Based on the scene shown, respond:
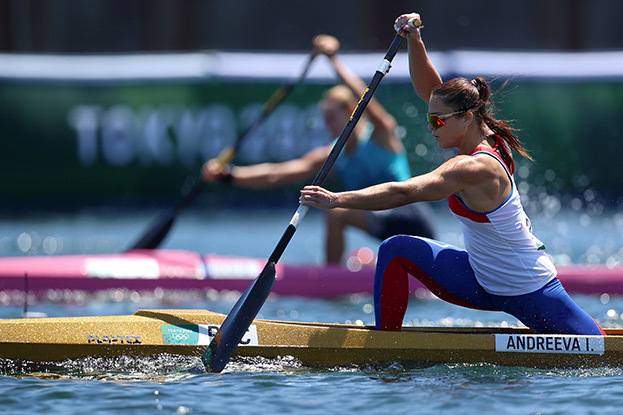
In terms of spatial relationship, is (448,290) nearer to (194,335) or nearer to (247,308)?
(247,308)

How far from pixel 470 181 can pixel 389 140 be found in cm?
325

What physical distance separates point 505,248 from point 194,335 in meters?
1.59

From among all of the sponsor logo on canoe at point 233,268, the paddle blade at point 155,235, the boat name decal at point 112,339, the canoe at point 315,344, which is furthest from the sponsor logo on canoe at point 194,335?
the paddle blade at point 155,235

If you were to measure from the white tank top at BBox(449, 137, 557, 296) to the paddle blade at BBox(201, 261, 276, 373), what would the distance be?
110 cm

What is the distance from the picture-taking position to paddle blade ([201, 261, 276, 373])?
16.1ft

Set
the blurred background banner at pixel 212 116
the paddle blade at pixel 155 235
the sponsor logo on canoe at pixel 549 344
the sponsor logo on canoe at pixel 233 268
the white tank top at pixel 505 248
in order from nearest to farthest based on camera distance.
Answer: the white tank top at pixel 505 248 < the sponsor logo on canoe at pixel 549 344 < the sponsor logo on canoe at pixel 233 268 < the paddle blade at pixel 155 235 < the blurred background banner at pixel 212 116

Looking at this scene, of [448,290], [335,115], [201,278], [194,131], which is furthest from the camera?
[194,131]

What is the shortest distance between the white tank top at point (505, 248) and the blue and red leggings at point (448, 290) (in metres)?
0.07

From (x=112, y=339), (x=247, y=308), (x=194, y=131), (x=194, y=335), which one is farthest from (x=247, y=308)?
(x=194, y=131)

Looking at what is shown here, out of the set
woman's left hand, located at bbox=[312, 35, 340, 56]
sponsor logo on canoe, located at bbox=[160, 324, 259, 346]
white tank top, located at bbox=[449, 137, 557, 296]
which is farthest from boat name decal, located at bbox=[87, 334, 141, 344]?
woman's left hand, located at bbox=[312, 35, 340, 56]

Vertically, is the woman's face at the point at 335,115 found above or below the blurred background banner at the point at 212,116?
below

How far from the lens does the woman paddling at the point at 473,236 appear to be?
4.68 m

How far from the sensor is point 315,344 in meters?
5.02

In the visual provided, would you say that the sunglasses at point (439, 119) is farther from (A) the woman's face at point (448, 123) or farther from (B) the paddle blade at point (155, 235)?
(B) the paddle blade at point (155, 235)
